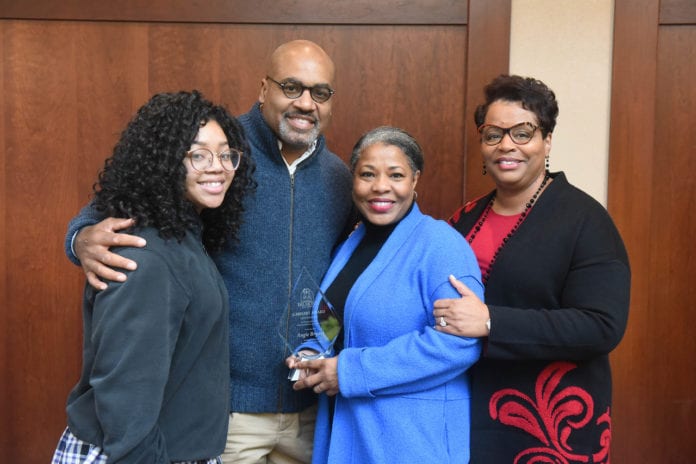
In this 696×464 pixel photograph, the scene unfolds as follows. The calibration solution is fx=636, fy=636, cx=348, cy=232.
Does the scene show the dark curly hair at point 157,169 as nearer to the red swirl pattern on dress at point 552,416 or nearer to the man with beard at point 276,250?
the man with beard at point 276,250

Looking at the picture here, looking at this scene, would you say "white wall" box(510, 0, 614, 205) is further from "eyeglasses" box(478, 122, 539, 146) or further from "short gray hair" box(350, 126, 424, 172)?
"short gray hair" box(350, 126, 424, 172)

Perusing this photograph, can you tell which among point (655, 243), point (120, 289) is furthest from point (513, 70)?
point (120, 289)

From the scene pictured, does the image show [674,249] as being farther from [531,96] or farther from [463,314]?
[463,314]

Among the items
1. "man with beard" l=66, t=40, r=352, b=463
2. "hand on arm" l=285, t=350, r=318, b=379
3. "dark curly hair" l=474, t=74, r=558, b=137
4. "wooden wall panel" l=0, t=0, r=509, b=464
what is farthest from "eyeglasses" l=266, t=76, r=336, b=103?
"hand on arm" l=285, t=350, r=318, b=379

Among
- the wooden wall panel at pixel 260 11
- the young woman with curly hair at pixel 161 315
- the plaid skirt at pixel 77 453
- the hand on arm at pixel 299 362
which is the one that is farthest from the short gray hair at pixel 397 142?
the plaid skirt at pixel 77 453

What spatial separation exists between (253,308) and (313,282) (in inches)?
7.4

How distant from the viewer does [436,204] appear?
2533 millimetres

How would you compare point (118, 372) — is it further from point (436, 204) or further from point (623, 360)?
point (623, 360)

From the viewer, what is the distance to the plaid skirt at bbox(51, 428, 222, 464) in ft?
4.41

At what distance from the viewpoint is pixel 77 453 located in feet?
4.54

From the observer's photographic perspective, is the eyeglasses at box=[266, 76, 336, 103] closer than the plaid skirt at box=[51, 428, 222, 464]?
No

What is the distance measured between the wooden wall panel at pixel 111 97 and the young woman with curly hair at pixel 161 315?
0.96m

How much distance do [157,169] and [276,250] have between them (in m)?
0.51

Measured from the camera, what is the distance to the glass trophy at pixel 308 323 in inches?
66.9
